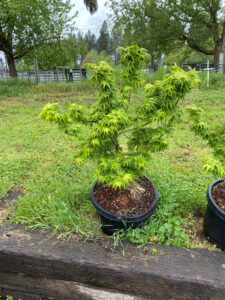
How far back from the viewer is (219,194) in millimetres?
1731

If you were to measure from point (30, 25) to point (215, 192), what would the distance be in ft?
32.0

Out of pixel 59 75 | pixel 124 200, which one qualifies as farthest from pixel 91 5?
pixel 124 200

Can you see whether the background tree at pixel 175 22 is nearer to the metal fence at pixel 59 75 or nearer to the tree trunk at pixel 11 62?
the metal fence at pixel 59 75

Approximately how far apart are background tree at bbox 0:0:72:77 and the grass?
580 cm

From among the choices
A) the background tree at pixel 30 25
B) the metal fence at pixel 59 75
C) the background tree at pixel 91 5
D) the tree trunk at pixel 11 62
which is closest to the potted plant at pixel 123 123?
the background tree at pixel 30 25

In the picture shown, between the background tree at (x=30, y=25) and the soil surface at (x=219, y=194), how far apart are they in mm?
8601

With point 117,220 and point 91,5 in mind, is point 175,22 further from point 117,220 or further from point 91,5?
point 117,220

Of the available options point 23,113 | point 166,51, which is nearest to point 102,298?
point 23,113

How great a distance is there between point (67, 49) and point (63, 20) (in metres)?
1.20

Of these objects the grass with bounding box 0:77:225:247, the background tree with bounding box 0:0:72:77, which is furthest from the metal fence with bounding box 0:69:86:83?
the grass with bounding box 0:77:225:247

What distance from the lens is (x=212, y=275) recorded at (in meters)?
1.39

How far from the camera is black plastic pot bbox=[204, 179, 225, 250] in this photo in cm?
155

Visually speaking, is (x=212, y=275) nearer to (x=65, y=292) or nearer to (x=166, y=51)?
(x=65, y=292)

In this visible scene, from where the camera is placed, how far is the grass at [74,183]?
1762 mm
